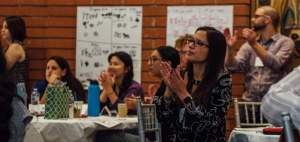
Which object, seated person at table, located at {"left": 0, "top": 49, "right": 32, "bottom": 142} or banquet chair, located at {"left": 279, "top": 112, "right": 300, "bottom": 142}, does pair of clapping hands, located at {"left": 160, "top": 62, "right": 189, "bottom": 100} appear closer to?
seated person at table, located at {"left": 0, "top": 49, "right": 32, "bottom": 142}

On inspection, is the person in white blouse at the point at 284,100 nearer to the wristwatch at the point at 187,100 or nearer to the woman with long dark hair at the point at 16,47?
the wristwatch at the point at 187,100

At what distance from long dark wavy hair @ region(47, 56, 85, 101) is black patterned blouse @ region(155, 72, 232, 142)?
6.86ft

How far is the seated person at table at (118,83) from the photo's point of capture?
5.63 m

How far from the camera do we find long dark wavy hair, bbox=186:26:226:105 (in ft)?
13.2

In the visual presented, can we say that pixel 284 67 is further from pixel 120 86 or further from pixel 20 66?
pixel 20 66

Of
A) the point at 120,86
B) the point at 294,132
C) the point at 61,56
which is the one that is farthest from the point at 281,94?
the point at 61,56

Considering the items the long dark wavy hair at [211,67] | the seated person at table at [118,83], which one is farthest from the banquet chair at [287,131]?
the seated person at table at [118,83]

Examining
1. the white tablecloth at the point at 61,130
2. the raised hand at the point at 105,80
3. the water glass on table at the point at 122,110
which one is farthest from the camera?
the raised hand at the point at 105,80

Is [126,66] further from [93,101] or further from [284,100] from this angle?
[284,100]

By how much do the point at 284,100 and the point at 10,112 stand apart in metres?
0.86

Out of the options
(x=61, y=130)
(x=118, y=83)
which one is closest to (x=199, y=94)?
(x=61, y=130)

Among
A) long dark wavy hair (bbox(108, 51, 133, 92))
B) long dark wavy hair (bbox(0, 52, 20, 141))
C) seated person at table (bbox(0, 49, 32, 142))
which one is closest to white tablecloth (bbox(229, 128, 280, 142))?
seated person at table (bbox(0, 49, 32, 142))

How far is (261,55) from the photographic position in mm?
6059

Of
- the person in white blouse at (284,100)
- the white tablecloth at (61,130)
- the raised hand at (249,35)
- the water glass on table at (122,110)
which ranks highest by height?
the raised hand at (249,35)
